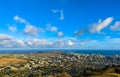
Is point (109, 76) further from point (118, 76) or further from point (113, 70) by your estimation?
point (113, 70)

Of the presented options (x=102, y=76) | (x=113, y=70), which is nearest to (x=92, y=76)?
(x=102, y=76)

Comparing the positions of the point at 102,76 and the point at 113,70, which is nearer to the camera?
the point at 102,76

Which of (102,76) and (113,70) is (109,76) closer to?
(102,76)

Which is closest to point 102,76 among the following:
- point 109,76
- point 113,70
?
point 109,76

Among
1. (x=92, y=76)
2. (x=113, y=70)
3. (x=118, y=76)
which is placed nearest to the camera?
(x=118, y=76)

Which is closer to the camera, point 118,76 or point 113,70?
point 118,76

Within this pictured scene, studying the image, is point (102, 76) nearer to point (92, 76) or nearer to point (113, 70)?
point (92, 76)

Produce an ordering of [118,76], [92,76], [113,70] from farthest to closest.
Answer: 1. [113,70]
2. [92,76]
3. [118,76]
